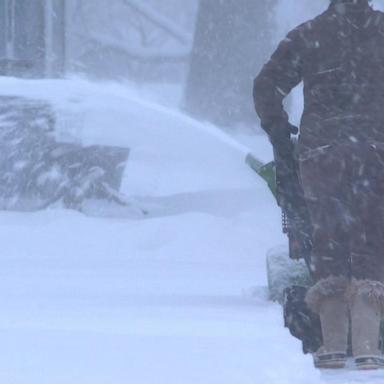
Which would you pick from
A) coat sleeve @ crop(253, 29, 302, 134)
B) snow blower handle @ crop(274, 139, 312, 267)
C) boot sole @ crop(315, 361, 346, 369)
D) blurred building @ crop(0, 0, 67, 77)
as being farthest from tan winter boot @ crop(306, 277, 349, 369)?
blurred building @ crop(0, 0, 67, 77)

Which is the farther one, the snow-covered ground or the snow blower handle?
the snow blower handle

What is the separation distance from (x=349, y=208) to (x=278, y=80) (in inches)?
22.6

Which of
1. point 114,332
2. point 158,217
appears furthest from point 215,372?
point 158,217

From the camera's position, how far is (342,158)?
470 cm

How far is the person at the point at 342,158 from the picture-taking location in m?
4.67

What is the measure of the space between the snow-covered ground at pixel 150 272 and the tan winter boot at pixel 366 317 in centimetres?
13

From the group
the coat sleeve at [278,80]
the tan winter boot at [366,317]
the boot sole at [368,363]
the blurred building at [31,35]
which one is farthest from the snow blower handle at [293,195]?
the blurred building at [31,35]

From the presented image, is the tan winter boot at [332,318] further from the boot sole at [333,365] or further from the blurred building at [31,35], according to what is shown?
the blurred building at [31,35]

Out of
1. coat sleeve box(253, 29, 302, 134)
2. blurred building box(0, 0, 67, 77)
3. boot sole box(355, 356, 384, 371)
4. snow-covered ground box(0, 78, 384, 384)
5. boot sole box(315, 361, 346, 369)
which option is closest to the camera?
snow-covered ground box(0, 78, 384, 384)

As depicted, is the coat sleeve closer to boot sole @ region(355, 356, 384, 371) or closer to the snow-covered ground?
the snow-covered ground

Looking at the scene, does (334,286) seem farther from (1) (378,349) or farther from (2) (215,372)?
(2) (215,372)

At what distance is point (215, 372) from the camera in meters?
4.01

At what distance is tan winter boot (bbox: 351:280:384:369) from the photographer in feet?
15.1

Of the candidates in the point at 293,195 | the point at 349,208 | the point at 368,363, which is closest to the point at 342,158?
the point at 349,208
